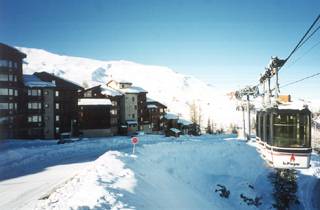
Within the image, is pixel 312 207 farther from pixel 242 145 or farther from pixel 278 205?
pixel 242 145

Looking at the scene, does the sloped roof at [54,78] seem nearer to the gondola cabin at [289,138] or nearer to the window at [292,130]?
the gondola cabin at [289,138]

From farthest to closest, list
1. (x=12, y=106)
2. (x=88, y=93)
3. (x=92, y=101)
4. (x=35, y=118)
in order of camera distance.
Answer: (x=88, y=93) < (x=92, y=101) < (x=35, y=118) < (x=12, y=106)

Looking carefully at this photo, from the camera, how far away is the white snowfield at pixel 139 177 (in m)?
15.4

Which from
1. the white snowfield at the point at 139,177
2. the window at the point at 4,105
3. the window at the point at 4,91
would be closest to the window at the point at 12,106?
the window at the point at 4,105

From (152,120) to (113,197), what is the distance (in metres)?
69.0

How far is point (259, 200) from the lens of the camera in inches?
1470

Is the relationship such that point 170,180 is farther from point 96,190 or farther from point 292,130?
point 96,190

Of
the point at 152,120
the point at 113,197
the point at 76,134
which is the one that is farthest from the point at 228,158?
the point at 152,120

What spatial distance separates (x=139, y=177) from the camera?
20266mm

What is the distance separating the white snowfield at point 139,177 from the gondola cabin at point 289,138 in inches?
268

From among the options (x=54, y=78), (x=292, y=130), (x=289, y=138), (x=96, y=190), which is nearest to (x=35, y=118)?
(x=54, y=78)

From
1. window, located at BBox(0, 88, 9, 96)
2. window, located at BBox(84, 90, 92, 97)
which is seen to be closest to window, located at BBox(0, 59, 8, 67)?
window, located at BBox(0, 88, 9, 96)

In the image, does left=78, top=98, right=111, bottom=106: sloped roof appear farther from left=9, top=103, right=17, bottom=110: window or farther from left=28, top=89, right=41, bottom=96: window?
left=9, top=103, right=17, bottom=110: window

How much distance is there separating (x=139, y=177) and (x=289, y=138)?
1028 cm
